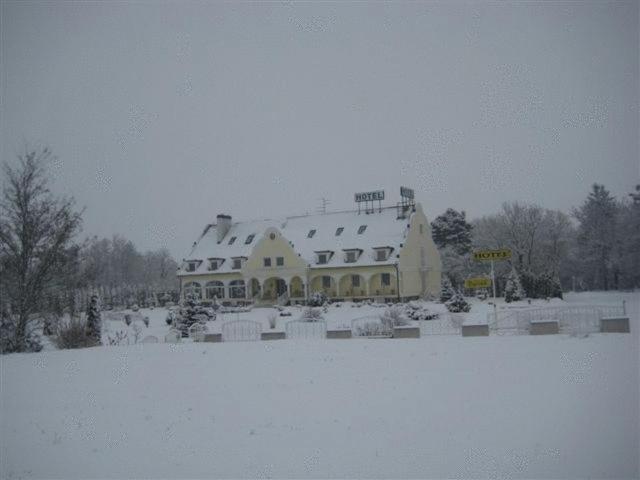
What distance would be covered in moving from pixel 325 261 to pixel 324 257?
0.39 metres

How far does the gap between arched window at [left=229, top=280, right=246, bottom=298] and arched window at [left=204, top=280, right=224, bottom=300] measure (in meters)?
0.90

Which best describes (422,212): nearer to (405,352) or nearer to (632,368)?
(405,352)

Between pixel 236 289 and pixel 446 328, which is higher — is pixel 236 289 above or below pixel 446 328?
above

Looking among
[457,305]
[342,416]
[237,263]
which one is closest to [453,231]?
[237,263]

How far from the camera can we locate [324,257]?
48.0 m

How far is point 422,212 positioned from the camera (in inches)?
1980

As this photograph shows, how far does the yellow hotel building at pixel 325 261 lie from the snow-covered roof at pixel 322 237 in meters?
0.08

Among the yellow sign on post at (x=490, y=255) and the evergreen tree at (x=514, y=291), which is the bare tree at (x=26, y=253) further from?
the evergreen tree at (x=514, y=291)

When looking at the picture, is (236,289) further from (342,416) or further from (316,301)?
(342,416)

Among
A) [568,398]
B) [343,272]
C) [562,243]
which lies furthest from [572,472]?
[562,243]

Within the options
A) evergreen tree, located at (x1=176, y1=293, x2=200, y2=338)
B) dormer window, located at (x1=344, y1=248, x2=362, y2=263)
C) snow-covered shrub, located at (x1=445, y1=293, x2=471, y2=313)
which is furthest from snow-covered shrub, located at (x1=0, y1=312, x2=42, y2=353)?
dormer window, located at (x1=344, y1=248, x2=362, y2=263)

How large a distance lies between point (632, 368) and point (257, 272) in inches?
1588

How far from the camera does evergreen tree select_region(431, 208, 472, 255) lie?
61156 mm

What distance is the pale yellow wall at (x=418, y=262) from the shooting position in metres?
45.9
